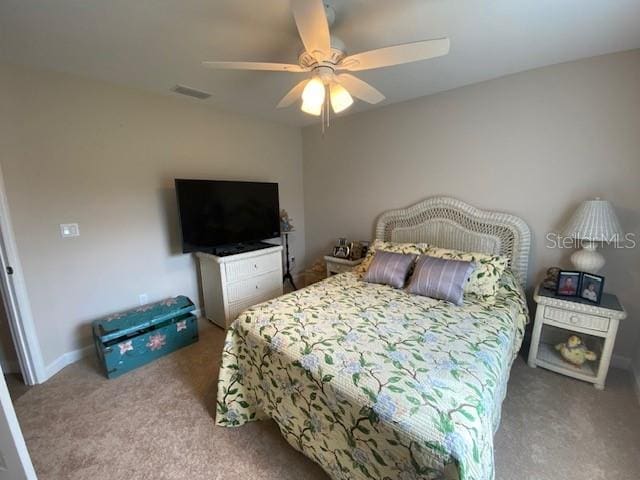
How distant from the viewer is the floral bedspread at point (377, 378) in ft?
3.30

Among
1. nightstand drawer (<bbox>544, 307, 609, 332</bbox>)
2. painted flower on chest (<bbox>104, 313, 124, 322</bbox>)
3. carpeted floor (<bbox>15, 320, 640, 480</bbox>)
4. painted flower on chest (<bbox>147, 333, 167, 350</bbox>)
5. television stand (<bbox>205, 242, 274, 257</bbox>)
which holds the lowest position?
carpeted floor (<bbox>15, 320, 640, 480</bbox>)

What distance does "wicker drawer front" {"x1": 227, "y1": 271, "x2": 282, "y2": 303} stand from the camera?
2918 millimetres

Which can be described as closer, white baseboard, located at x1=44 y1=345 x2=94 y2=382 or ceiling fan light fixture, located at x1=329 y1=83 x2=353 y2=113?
ceiling fan light fixture, located at x1=329 y1=83 x2=353 y2=113

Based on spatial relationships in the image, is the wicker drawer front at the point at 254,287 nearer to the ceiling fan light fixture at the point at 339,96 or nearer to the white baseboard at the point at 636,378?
the ceiling fan light fixture at the point at 339,96

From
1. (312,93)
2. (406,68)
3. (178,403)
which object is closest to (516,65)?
(406,68)

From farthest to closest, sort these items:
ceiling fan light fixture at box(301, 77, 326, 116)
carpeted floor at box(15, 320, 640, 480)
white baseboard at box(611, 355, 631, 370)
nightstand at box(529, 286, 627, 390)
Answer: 1. white baseboard at box(611, 355, 631, 370)
2. nightstand at box(529, 286, 627, 390)
3. ceiling fan light fixture at box(301, 77, 326, 116)
4. carpeted floor at box(15, 320, 640, 480)

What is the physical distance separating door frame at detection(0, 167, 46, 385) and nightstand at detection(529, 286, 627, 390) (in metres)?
3.94

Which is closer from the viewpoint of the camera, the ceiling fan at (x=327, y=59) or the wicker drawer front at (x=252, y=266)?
the ceiling fan at (x=327, y=59)

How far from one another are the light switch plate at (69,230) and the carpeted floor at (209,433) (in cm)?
116

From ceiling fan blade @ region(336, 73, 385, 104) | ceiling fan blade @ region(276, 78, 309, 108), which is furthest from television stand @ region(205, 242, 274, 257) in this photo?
ceiling fan blade @ region(336, 73, 385, 104)

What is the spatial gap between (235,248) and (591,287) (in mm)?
3196

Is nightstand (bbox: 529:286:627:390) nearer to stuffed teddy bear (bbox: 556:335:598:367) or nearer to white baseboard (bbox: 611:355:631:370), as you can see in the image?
stuffed teddy bear (bbox: 556:335:598:367)

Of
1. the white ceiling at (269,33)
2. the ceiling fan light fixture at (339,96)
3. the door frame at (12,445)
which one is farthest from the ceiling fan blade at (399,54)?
the door frame at (12,445)

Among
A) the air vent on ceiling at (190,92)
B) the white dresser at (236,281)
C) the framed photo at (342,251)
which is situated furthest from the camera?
the framed photo at (342,251)
